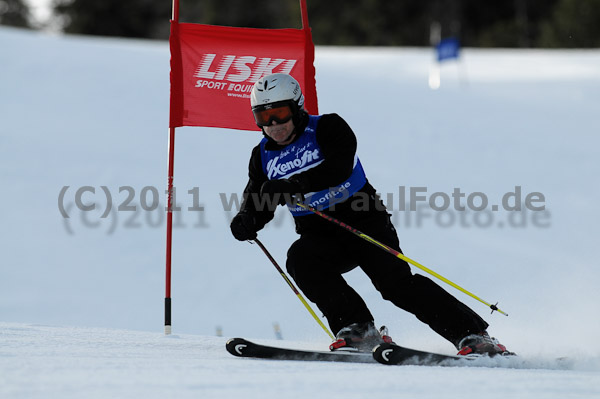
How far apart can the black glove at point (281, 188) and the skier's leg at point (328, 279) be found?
36 cm

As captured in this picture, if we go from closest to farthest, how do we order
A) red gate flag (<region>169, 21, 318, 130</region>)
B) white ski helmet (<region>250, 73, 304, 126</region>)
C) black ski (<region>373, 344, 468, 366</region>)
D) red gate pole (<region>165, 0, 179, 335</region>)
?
black ski (<region>373, 344, 468, 366</region>)
white ski helmet (<region>250, 73, 304, 126</region>)
red gate pole (<region>165, 0, 179, 335</region>)
red gate flag (<region>169, 21, 318, 130</region>)

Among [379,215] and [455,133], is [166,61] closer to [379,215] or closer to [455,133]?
[455,133]

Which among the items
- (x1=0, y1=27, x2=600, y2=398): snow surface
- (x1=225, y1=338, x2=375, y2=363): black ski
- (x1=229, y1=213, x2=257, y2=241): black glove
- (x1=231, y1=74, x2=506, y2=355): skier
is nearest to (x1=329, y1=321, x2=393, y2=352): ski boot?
(x1=231, y1=74, x2=506, y2=355): skier

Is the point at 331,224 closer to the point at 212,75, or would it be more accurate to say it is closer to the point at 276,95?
the point at 276,95

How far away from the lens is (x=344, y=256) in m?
4.27

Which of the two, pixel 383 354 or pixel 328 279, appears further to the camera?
pixel 328 279

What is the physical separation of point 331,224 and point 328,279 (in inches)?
13.1

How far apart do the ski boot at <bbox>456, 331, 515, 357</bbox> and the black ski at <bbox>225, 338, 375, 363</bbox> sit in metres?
0.45

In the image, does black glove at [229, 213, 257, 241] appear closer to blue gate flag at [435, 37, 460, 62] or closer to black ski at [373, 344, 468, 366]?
black ski at [373, 344, 468, 366]

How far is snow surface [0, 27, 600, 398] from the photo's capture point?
3.13 metres

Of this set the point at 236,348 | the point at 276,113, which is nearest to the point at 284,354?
the point at 236,348

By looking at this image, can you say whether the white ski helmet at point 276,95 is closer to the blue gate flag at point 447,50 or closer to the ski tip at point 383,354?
the ski tip at point 383,354

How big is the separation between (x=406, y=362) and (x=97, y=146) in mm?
9018

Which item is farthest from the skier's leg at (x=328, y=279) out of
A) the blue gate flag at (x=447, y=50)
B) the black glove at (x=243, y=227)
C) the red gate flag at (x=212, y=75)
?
the blue gate flag at (x=447, y=50)
